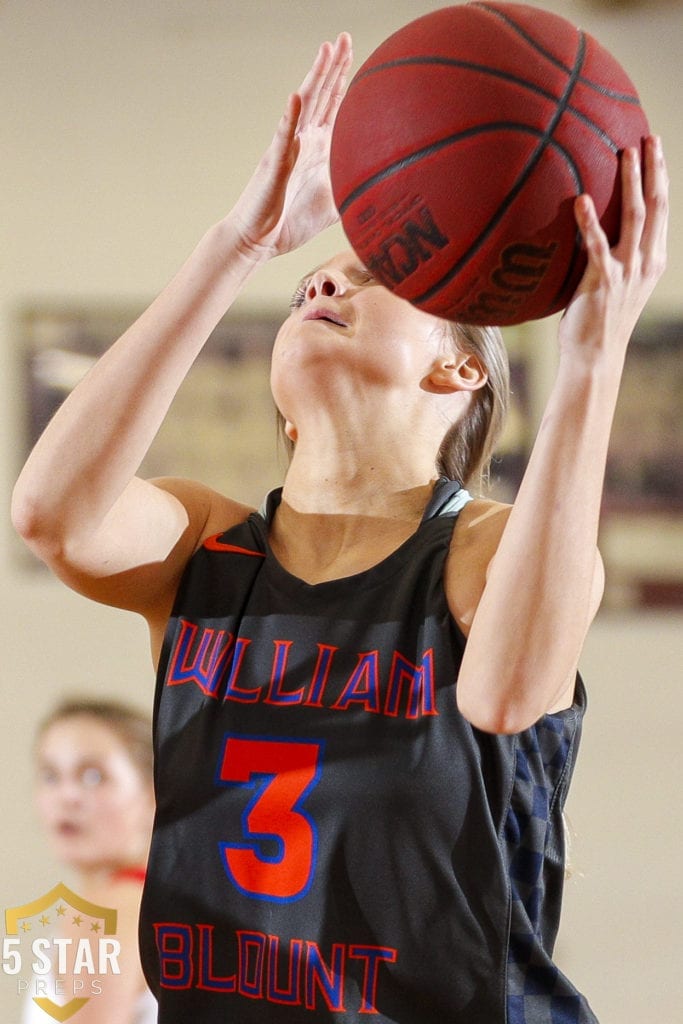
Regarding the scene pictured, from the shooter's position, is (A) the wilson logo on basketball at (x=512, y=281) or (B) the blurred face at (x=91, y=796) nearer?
(A) the wilson logo on basketball at (x=512, y=281)

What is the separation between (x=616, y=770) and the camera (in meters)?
2.93

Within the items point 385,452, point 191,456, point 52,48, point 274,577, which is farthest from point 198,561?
point 52,48

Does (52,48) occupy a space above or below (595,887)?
above

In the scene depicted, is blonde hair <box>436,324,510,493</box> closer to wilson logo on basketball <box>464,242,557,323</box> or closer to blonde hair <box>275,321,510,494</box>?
blonde hair <box>275,321,510,494</box>

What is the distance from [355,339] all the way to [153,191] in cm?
209

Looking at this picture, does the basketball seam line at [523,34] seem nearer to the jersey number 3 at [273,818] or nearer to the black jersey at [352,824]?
the black jersey at [352,824]

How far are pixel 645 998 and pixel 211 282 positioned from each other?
227cm

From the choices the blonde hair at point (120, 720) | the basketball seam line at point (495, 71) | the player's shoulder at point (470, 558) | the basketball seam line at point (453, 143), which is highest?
the basketball seam line at point (495, 71)

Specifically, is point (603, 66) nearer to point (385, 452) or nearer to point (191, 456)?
point (385, 452)

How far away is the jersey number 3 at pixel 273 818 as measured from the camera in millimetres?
1125

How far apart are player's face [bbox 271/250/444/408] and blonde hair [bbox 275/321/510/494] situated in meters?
0.06

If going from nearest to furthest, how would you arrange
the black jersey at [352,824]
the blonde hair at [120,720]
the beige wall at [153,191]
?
the black jersey at [352,824] < the blonde hair at [120,720] < the beige wall at [153,191]

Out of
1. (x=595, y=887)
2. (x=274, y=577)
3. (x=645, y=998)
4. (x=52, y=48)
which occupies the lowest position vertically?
(x=645, y=998)

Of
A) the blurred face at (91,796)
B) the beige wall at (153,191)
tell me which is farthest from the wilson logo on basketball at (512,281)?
the beige wall at (153,191)
